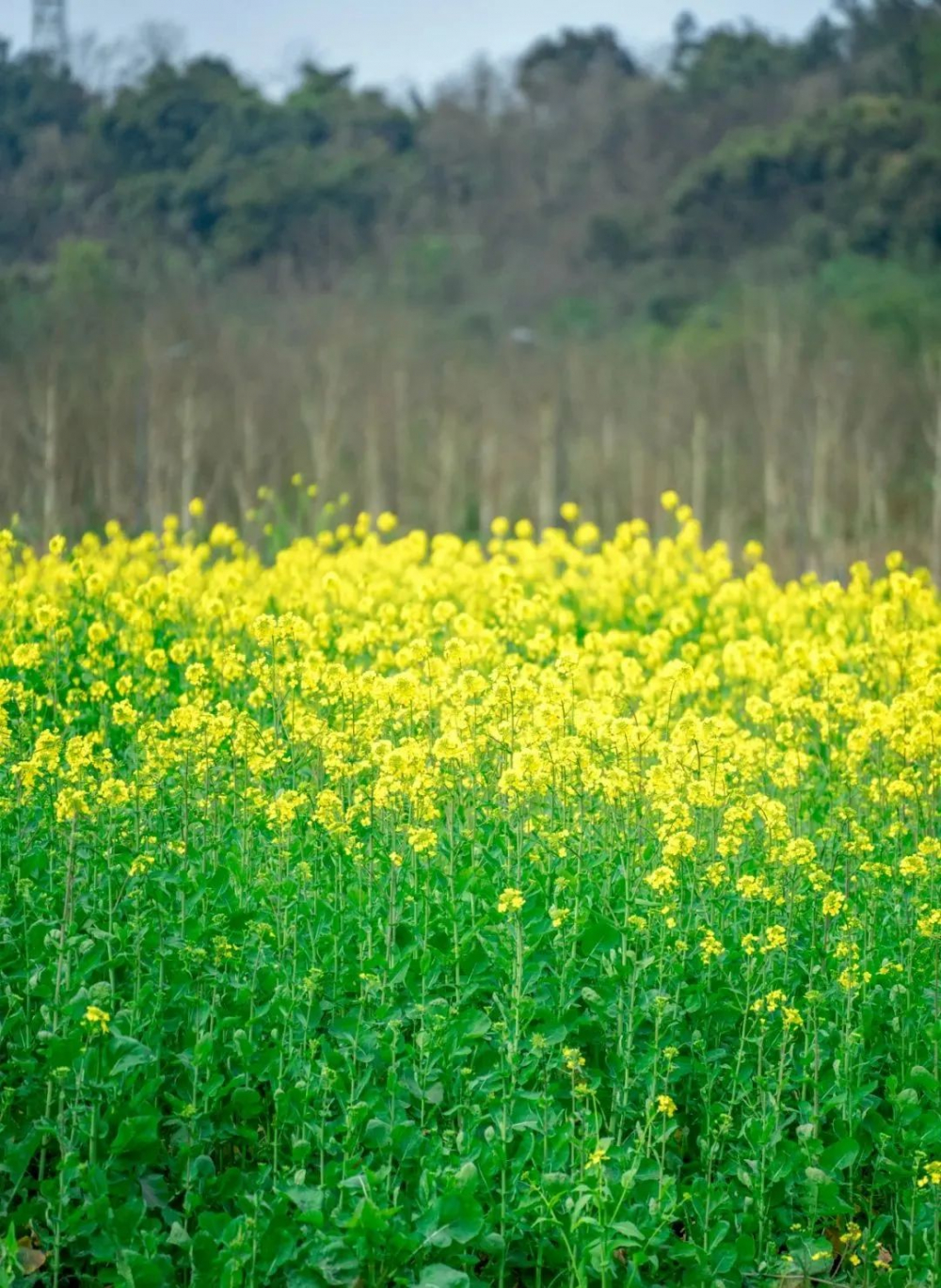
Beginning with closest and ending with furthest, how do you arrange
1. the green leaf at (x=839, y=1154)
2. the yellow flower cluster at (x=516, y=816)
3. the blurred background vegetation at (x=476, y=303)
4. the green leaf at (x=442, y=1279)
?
the green leaf at (x=442, y=1279) → the green leaf at (x=839, y=1154) → the yellow flower cluster at (x=516, y=816) → the blurred background vegetation at (x=476, y=303)

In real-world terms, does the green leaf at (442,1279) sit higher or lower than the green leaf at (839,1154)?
lower

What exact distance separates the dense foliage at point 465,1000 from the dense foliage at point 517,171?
28.0 meters

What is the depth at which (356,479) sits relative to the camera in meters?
40.5

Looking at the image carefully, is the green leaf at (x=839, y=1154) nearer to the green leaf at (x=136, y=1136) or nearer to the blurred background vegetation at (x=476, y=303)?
the green leaf at (x=136, y=1136)

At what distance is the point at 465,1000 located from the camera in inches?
189

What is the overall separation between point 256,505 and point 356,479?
21.6 ft

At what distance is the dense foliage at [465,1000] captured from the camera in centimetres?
404

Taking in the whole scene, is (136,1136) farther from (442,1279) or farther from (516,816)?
(516,816)

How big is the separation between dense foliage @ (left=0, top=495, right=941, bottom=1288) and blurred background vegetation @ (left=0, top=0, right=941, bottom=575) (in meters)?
19.5

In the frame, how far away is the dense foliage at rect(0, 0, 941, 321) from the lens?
3928 cm

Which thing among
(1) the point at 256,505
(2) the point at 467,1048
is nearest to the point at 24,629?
(2) the point at 467,1048

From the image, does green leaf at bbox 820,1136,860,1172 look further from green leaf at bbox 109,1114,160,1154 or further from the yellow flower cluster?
green leaf at bbox 109,1114,160,1154

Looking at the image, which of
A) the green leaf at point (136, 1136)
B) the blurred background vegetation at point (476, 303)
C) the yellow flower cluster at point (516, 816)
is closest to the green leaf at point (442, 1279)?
the yellow flower cluster at point (516, 816)

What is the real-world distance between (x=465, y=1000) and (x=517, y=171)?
5913 centimetres
